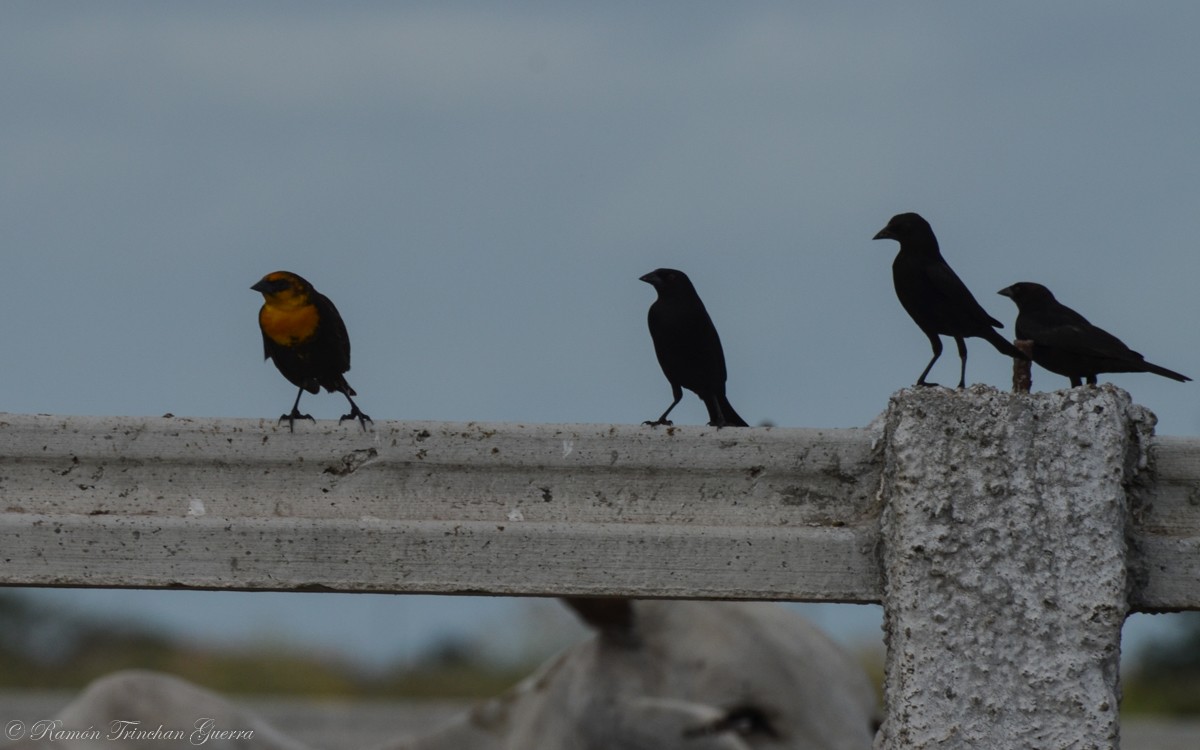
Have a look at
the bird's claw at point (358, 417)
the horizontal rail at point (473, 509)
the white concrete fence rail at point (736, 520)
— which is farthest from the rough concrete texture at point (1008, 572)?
the bird's claw at point (358, 417)

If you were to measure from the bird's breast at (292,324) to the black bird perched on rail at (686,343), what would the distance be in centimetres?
102

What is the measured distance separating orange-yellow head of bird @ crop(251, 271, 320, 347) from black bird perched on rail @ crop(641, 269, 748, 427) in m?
1.03

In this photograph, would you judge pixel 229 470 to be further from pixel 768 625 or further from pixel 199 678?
pixel 199 678

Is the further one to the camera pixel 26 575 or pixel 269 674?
pixel 269 674

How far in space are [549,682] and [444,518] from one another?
2475 millimetres

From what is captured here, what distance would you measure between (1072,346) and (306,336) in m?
2.22

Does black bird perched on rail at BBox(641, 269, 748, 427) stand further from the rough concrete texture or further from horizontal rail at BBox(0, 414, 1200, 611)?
the rough concrete texture

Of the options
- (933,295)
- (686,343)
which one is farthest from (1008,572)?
(686,343)

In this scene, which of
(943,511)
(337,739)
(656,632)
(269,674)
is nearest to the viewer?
(943,511)

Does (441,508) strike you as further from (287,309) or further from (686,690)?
(686,690)

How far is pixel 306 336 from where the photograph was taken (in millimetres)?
4445

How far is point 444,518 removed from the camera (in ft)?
10.4

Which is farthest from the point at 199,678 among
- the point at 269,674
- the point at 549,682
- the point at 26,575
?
the point at 26,575

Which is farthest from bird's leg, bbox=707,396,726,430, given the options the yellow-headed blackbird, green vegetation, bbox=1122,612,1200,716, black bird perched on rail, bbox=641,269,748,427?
Result: green vegetation, bbox=1122,612,1200,716
